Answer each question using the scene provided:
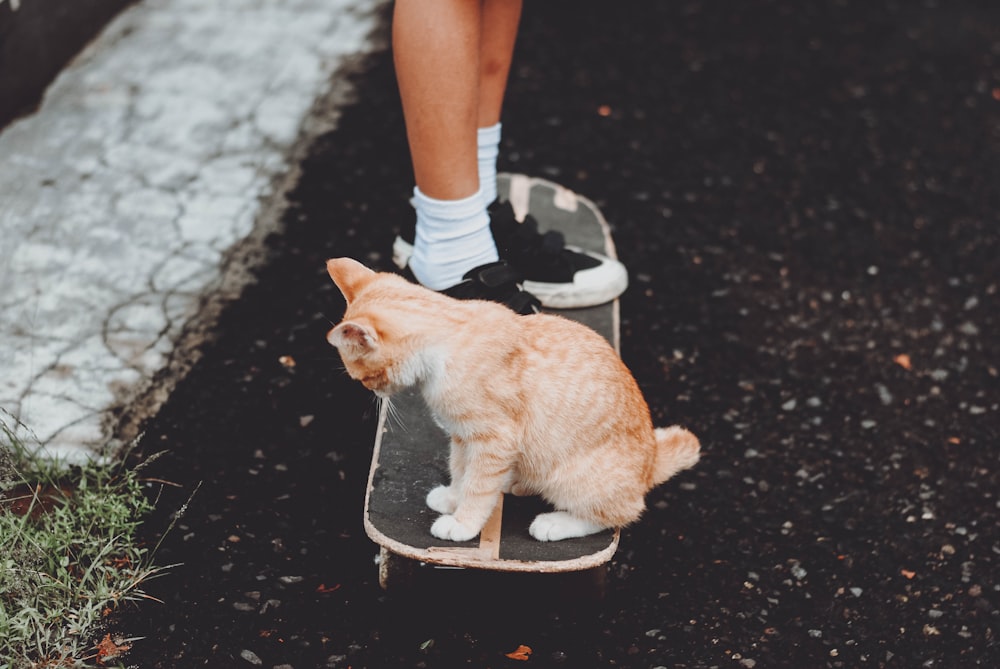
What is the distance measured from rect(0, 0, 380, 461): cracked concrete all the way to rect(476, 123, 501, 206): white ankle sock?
2.65ft

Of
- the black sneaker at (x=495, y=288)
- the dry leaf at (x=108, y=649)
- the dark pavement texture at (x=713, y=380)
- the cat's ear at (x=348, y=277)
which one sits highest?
the cat's ear at (x=348, y=277)

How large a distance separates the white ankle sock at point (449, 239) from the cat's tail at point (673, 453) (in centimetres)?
62

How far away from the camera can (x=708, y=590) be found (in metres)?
2.09

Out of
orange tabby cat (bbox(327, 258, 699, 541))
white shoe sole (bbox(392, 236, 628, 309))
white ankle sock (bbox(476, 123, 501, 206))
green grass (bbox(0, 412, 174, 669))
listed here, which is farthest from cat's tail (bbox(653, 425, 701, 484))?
green grass (bbox(0, 412, 174, 669))

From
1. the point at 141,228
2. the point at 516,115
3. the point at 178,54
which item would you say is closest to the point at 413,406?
the point at 141,228

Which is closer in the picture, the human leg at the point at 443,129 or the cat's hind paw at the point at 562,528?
the cat's hind paw at the point at 562,528

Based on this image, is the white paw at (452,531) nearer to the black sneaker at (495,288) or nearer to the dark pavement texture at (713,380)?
the dark pavement texture at (713,380)

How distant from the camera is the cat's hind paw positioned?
190 cm

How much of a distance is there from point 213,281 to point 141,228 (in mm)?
342

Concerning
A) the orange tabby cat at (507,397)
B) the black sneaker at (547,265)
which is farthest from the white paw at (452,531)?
the black sneaker at (547,265)

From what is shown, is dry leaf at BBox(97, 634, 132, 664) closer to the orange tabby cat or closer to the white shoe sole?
the orange tabby cat

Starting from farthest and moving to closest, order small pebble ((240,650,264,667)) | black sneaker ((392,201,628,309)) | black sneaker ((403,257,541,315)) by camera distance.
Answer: black sneaker ((392,201,628,309)), black sneaker ((403,257,541,315)), small pebble ((240,650,264,667))

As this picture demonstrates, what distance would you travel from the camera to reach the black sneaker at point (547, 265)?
7.87 ft

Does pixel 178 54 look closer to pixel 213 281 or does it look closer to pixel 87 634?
pixel 213 281
